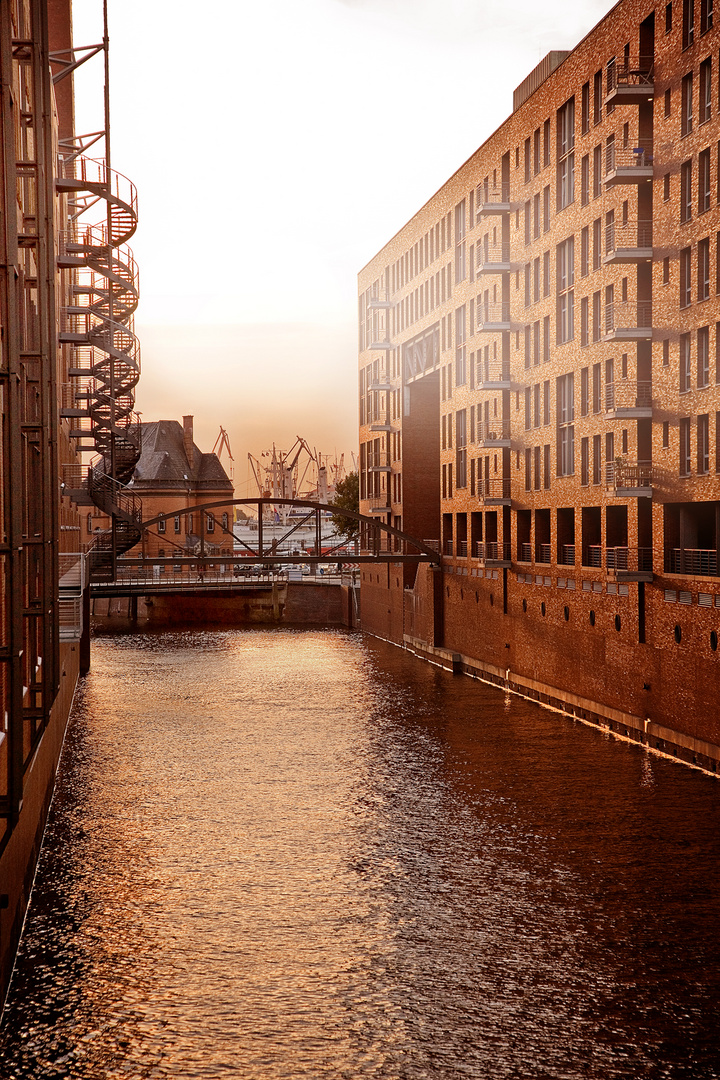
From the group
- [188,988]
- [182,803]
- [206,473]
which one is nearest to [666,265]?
[182,803]

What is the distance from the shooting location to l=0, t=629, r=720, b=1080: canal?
1302 cm

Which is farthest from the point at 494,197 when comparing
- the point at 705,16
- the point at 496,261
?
the point at 705,16

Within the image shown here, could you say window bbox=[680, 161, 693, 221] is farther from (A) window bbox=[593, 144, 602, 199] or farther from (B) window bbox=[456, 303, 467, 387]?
(B) window bbox=[456, 303, 467, 387]

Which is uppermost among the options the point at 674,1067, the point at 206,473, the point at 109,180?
the point at 109,180

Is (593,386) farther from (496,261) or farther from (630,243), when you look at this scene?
(496,261)

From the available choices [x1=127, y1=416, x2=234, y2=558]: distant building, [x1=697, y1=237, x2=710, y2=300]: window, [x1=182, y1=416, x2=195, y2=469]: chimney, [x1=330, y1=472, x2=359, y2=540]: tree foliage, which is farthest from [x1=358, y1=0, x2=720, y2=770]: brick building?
[x1=182, y1=416, x2=195, y2=469]: chimney

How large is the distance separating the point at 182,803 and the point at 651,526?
13349 mm

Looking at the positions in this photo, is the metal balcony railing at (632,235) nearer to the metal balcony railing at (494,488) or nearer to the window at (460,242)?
the metal balcony railing at (494,488)

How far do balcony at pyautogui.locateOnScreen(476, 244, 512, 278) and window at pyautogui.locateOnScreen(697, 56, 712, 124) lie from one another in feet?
47.7

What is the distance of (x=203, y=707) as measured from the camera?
122ft

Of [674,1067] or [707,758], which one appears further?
[707,758]

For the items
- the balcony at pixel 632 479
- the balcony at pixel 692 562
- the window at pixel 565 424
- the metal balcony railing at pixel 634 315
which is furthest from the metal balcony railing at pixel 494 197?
the balcony at pixel 692 562

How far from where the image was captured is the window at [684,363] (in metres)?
27.4

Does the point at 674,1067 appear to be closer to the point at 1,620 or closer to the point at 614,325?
the point at 1,620
